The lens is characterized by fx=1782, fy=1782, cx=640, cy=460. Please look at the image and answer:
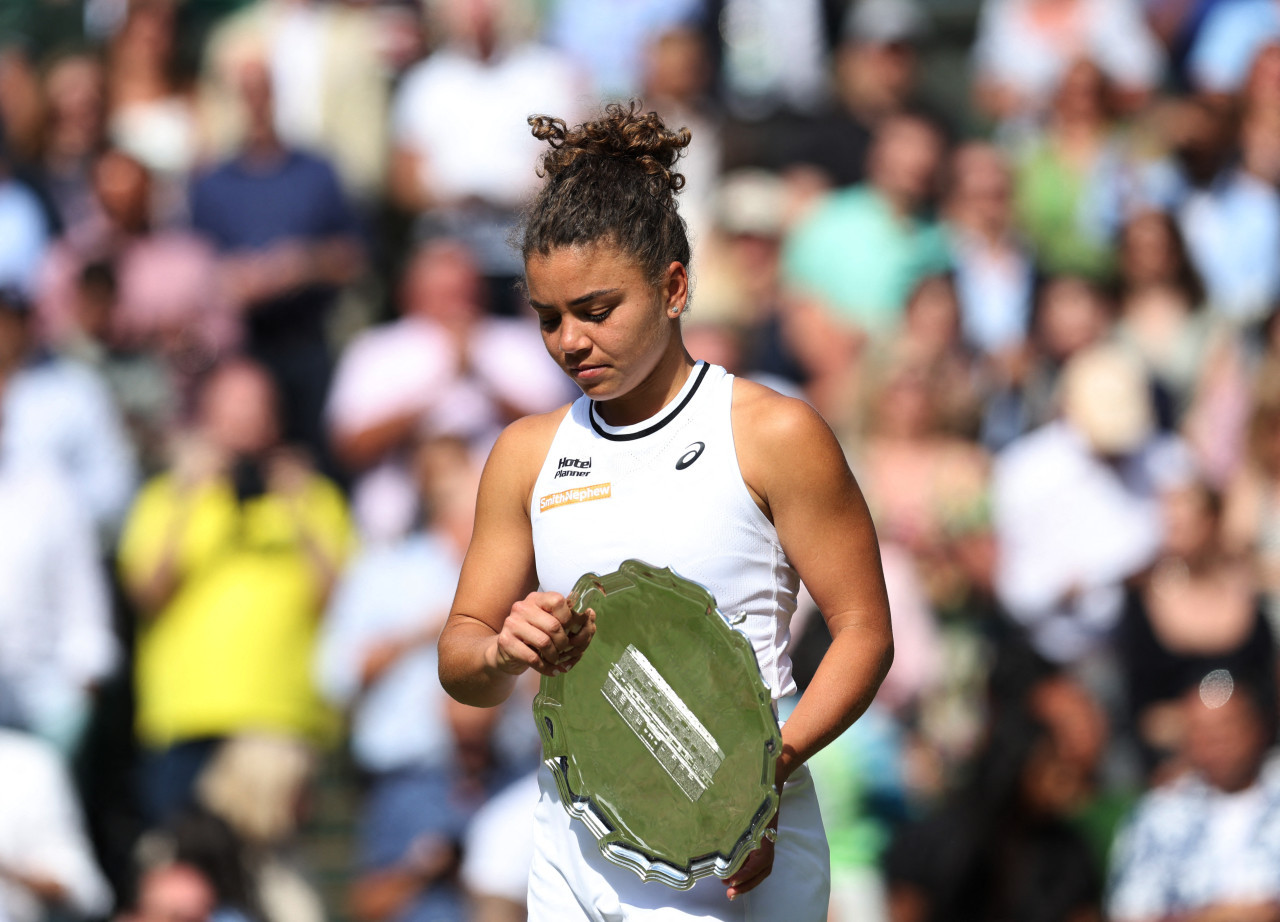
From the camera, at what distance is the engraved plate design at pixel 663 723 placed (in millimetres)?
2789

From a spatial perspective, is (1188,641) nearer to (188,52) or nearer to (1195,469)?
(1195,469)

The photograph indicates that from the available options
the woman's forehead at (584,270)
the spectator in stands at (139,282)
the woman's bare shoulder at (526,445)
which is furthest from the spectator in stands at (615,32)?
the woman's forehead at (584,270)

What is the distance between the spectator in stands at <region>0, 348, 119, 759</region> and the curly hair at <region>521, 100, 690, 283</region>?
13.6ft

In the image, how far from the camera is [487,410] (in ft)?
23.1

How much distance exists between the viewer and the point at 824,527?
2.81 meters

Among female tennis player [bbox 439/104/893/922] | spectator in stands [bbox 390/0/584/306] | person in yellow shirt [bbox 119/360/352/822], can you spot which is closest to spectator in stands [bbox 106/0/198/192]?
spectator in stands [bbox 390/0/584/306]

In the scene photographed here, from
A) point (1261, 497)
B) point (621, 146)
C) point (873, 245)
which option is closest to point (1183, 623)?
point (1261, 497)

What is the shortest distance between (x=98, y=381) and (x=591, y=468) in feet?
16.1

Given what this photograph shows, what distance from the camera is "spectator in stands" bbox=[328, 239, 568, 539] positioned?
23.1ft

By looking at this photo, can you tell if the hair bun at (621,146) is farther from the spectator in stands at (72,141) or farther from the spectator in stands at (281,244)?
the spectator in stands at (72,141)

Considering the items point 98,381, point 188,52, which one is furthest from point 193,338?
point 188,52

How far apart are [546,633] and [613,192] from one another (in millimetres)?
729

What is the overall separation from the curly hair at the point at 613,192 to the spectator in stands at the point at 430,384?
3996 mm

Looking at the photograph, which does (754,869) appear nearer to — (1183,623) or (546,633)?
(546,633)
